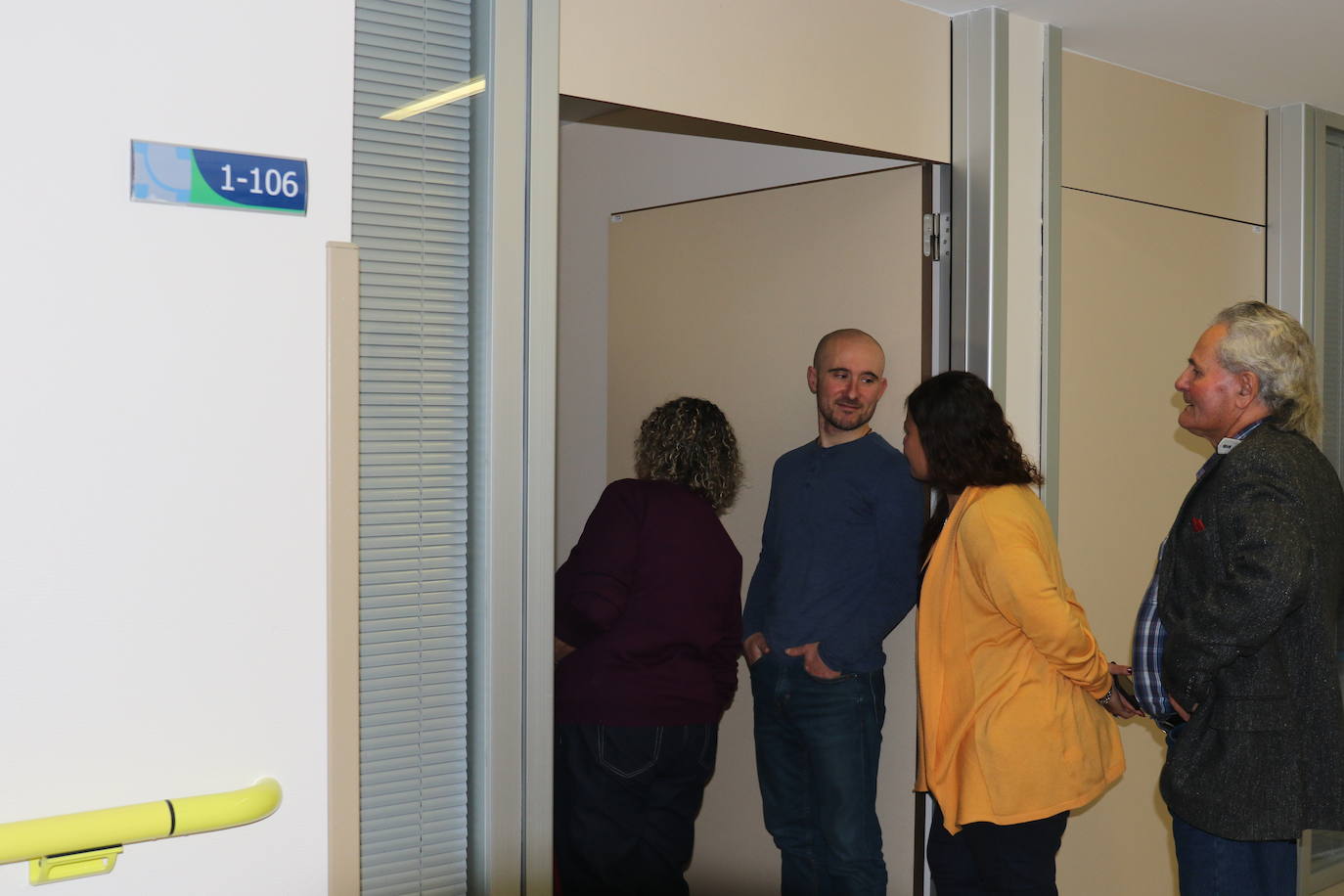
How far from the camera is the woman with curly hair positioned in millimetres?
2729

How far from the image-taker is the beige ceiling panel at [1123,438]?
317cm

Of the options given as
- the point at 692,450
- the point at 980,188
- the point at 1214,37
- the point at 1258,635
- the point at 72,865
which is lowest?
the point at 72,865

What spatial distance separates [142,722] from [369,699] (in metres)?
0.36

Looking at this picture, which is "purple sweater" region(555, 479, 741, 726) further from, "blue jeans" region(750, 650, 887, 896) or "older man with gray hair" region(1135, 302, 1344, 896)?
"older man with gray hair" region(1135, 302, 1344, 896)

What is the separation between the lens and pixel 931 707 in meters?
2.57

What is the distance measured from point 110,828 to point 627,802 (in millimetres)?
1389

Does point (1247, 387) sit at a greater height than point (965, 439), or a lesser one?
greater

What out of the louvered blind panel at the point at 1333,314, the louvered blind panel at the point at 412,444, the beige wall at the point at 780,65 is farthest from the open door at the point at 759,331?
the louvered blind panel at the point at 1333,314

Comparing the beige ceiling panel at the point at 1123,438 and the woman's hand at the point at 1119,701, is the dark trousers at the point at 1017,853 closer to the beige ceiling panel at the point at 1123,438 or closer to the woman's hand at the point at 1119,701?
the woman's hand at the point at 1119,701

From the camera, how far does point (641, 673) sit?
273 cm

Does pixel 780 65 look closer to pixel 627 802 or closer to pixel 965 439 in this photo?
pixel 965 439

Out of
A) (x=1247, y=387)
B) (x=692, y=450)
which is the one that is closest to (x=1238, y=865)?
(x=1247, y=387)

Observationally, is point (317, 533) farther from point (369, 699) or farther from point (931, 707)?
point (931, 707)

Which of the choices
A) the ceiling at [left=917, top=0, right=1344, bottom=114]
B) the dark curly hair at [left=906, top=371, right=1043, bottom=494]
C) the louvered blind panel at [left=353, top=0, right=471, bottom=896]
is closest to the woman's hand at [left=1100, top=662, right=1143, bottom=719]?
the dark curly hair at [left=906, top=371, right=1043, bottom=494]
